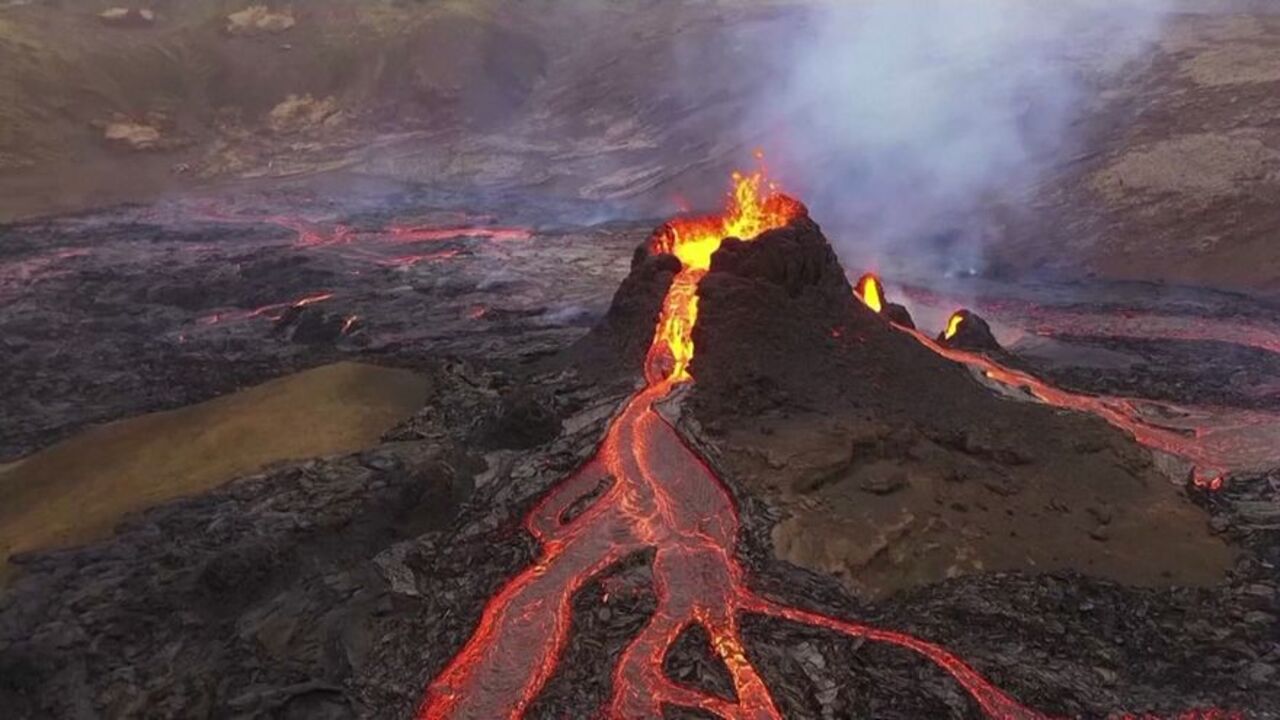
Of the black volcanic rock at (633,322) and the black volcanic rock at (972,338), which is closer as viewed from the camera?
the black volcanic rock at (633,322)

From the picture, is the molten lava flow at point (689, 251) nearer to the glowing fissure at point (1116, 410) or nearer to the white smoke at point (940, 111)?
the glowing fissure at point (1116, 410)

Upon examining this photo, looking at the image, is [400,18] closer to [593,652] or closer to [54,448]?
[54,448]

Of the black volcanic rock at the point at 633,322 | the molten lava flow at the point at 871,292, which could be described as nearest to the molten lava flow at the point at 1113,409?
the molten lava flow at the point at 871,292

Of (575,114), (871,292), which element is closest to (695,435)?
(871,292)

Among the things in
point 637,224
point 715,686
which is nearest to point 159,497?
point 715,686

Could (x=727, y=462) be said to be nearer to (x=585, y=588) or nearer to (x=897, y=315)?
(x=585, y=588)
